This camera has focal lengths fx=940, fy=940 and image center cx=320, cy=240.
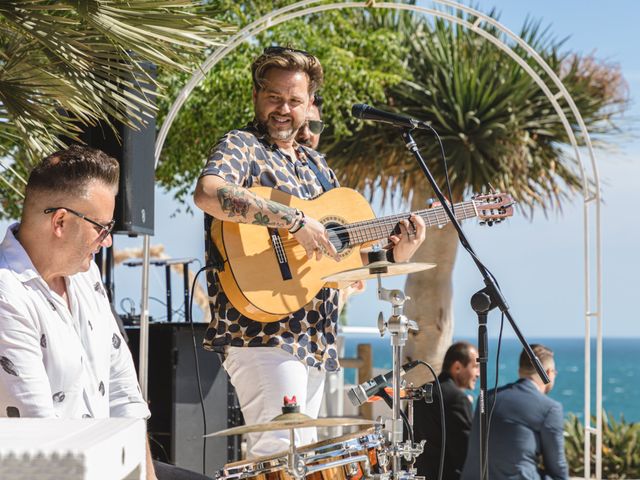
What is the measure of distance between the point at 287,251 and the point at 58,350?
1.40 m

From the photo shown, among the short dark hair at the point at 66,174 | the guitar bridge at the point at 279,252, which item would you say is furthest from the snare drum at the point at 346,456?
the short dark hair at the point at 66,174

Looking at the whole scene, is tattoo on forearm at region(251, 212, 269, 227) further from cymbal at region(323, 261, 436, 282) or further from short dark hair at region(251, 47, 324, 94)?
short dark hair at region(251, 47, 324, 94)

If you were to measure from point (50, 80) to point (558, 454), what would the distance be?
332 cm

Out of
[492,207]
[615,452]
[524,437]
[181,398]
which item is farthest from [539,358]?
[615,452]

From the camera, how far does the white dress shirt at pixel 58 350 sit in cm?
206

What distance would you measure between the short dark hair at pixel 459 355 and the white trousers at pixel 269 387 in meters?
3.01

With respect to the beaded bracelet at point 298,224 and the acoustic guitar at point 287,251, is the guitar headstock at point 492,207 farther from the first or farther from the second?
the beaded bracelet at point 298,224

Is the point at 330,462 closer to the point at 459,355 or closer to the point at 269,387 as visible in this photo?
the point at 269,387

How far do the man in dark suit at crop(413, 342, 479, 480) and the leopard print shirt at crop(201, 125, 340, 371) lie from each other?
2414mm

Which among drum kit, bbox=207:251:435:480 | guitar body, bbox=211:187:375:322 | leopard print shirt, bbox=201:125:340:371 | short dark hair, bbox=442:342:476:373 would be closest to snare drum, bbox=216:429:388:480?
drum kit, bbox=207:251:435:480

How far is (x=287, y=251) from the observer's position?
3531 mm

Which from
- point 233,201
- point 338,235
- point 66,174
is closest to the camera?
point 66,174

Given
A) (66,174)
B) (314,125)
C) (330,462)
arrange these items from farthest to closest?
(314,125) → (330,462) → (66,174)

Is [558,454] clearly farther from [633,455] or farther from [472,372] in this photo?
[633,455]
